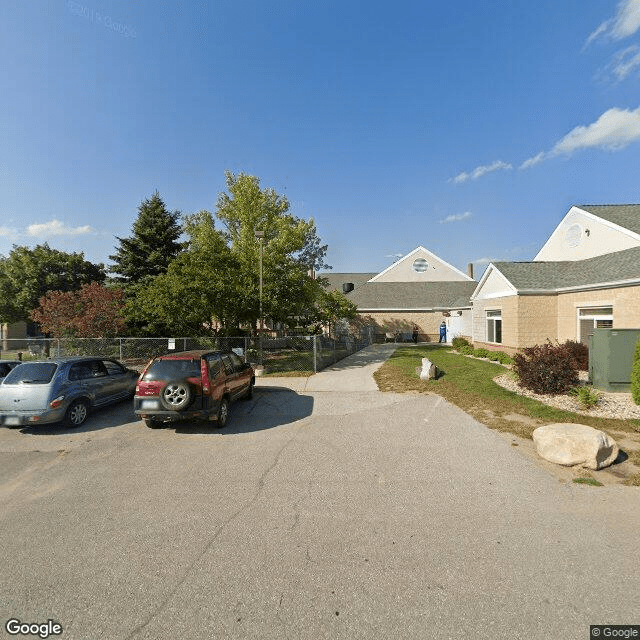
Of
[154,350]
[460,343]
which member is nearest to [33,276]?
[154,350]

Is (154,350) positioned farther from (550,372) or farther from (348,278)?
(348,278)

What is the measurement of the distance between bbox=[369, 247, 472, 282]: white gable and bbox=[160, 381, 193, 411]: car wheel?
2698 cm

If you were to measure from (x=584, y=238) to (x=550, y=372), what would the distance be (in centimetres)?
1099

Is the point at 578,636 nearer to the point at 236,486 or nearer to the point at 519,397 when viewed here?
the point at 236,486

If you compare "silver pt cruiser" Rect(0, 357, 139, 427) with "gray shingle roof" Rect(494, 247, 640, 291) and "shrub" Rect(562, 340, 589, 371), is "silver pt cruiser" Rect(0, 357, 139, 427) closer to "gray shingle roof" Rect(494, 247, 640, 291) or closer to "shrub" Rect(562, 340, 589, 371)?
"shrub" Rect(562, 340, 589, 371)

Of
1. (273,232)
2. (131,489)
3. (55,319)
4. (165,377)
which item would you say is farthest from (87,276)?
(131,489)

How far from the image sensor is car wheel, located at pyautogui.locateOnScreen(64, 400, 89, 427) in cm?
706

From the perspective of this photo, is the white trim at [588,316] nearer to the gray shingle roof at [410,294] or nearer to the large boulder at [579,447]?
the large boulder at [579,447]

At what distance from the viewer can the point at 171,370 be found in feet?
21.8

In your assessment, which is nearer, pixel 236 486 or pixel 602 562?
pixel 602 562

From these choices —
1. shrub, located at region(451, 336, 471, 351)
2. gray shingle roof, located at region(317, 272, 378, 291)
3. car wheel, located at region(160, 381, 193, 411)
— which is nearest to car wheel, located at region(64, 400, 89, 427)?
car wheel, located at region(160, 381, 193, 411)

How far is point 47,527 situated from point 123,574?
1471 mm

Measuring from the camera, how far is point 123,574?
9.36 ft

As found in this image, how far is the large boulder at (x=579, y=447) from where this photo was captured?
4.73 meters
